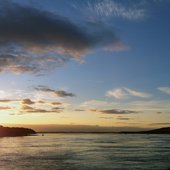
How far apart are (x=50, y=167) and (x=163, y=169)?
61.5 ft

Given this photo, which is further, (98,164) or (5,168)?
(98,164)

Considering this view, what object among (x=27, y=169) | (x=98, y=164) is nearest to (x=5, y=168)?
(x=27, y=169)

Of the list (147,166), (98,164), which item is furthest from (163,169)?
(98,164)

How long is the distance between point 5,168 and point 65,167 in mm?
9921

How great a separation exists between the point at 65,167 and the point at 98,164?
758 centimetres

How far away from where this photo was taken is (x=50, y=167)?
2308 inches

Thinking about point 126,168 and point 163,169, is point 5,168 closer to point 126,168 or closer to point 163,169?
point 126,168

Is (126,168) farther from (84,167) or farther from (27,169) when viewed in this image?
(27,169)

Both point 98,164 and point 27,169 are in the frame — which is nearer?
point 27,169

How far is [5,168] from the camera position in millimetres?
57156

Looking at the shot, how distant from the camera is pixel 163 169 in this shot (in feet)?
183

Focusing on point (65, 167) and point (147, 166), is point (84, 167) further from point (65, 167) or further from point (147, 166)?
point (147, 166)

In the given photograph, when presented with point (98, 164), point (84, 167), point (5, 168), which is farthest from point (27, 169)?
point (98, 164)

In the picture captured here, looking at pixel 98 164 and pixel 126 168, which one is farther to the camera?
pixel 98 164
